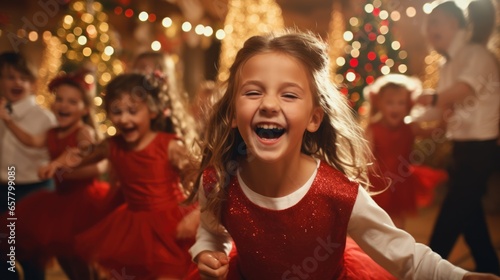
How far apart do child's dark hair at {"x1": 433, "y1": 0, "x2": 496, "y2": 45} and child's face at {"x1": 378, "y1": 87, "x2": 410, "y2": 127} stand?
487mm

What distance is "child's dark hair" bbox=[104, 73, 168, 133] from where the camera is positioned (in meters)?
2.36

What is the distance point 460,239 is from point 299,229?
310 cm

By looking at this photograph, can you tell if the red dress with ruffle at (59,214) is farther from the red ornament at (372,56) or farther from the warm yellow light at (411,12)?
the warm yellow light at (411,12)

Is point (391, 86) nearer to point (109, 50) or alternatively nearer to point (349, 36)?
point (349, 36)

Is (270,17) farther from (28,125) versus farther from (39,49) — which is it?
(28,125)

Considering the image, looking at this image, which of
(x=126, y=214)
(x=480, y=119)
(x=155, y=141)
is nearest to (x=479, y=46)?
(x=480, y=119)

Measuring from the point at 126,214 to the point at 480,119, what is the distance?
1933 millimetres

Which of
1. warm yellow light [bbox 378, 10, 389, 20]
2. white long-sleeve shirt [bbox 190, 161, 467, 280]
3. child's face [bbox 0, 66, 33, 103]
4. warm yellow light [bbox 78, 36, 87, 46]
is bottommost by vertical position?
child's face [bbox 0, 66, 33, 103]

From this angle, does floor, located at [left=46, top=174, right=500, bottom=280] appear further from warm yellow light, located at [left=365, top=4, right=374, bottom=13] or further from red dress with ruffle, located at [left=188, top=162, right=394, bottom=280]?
warm yellow light, located at [left=365, top=4, right=374, bottom=13]

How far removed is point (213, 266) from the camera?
1462 millimetres

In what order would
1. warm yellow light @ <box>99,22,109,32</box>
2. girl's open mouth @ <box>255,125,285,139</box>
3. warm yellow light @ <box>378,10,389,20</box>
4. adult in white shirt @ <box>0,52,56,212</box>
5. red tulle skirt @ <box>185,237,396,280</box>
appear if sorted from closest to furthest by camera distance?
girl's open mouth @ <box>255,125,285,139</box> → red tulle skirt @ <box>185,237,396,280</box> → adult in white shirt @ <box>0,52,56,212</box> → warm yellow light @ <box>99,22,109,32</box> → warm yellow light @ <box>378,10,389,20</box>

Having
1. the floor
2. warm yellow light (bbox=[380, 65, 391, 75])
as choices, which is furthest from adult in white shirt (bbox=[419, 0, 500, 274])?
warm yellow light (bbox=[380, 65, 391, 75])

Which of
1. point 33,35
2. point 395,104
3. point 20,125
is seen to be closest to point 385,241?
point 395,104

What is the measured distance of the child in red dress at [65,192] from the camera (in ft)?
8.71
